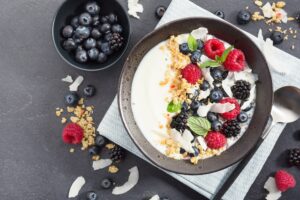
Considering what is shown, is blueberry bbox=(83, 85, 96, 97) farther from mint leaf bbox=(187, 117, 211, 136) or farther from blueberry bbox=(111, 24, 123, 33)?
mint leaf bbox=(187, 117, 211, 136)

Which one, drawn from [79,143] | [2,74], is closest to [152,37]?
[79,143]

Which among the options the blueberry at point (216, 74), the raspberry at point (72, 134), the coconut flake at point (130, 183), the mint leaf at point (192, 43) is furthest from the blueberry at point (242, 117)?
the raspberry at point (72, 134)

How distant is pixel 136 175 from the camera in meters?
1.56

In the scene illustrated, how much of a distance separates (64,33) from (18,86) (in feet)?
0.86

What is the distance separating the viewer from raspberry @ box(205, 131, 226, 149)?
1.29 meters

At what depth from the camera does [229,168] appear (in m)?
1.42

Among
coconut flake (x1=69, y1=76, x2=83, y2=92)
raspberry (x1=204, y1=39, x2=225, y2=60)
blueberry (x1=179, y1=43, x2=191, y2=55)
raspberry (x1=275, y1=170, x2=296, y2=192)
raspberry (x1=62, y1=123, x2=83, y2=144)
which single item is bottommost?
raspberry (x1=62, y1=123, x2=83, y2=144)

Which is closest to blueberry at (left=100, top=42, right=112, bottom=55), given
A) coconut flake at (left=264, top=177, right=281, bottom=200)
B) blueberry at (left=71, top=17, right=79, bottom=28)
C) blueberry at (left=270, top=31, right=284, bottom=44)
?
blueberry at (left=71, top=17, right=79, bottom=28)

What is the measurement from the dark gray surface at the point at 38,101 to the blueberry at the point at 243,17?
1.0 inches

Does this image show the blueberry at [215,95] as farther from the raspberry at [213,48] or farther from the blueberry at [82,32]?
the blueberry at [82,32]

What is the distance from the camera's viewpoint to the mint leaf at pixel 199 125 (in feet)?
4.21

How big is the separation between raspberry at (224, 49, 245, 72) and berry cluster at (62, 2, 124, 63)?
37cm

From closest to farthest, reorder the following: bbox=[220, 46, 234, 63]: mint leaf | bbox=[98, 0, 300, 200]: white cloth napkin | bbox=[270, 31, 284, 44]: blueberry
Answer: bbox=[220, 46, 234, 63]: mint leaf < bbox=[98, 0, 300, 200]: white cloth napkin < bbox=[270, 31, 284, 44]: blueberry

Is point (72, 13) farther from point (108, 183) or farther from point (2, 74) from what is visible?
point (108, 183)
